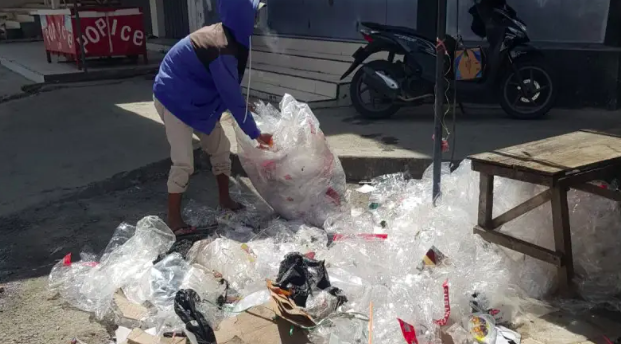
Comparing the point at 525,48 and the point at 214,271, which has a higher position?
the point at 525,48

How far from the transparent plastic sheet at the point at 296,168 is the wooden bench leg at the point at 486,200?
3.63ft

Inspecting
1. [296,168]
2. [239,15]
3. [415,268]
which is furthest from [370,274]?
[239,15]

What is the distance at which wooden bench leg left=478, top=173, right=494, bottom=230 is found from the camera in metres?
2.91

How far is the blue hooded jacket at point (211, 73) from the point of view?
11.0 ft

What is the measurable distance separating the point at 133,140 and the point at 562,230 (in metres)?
4.15

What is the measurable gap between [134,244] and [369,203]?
172 cm

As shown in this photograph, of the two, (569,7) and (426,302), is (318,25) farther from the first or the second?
(426,302)

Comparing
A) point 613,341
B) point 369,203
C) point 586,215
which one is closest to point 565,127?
point 369,203

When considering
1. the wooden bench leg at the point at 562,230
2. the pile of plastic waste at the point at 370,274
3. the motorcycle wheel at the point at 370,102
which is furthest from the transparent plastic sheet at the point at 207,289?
the motorcycle wheel at the point at 370,102

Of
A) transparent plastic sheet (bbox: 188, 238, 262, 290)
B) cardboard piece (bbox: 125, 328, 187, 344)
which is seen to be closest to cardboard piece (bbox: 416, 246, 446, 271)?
transparent plastic sheet (bbox: 188, 238, 262, 290)

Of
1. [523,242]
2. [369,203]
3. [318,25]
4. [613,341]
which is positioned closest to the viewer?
[613,341]

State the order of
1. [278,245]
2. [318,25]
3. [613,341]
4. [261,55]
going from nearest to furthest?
1. [613,341]
2. [278,245]
3. [318,25]
4. [261,55]

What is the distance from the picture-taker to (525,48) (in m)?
5.77

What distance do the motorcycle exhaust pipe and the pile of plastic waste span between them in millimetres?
2450
